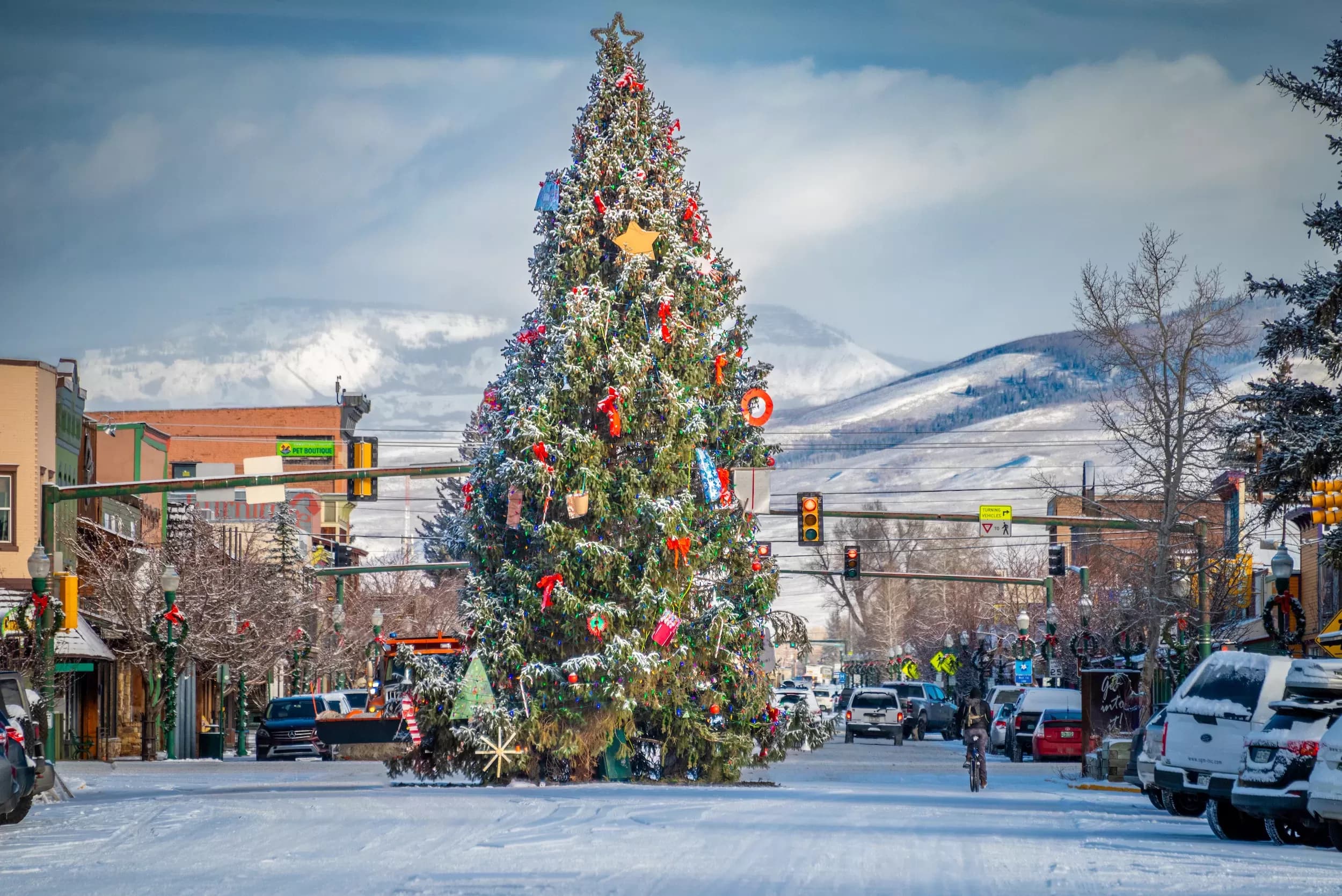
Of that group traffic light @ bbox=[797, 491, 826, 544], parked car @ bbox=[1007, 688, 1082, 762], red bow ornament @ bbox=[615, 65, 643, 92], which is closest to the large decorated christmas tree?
red bow ornament @ bbox=[615, 65, 643, 92]

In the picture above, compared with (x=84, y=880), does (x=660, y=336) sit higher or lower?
higher

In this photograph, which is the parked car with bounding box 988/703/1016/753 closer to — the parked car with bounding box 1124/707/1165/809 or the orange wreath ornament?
the orange wreath ornament

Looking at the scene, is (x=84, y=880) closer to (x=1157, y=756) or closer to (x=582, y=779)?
(x=1157, y=756)

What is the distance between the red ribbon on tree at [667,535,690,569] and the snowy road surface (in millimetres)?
3499

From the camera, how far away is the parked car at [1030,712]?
45000 mm

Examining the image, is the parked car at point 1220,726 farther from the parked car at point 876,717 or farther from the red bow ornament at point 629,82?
the parked car at point 876,717

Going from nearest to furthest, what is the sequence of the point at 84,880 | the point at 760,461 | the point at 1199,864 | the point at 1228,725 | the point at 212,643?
the point at 84,880, the point at 1199,864, the point at 1228,725, the point at 760,461, the point at 212,643

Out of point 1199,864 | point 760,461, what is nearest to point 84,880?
point 1199,864

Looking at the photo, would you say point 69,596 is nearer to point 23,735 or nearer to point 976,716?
point 23,735

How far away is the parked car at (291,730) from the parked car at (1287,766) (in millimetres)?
32501

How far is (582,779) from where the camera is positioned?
98.3ft

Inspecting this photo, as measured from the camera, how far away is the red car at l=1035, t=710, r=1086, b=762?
144ft

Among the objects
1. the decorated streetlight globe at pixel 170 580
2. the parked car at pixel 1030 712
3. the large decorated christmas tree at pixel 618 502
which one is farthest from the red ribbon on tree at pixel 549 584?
the parked car at pixel 1030 712

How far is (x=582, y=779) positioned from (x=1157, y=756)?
1095 cm
